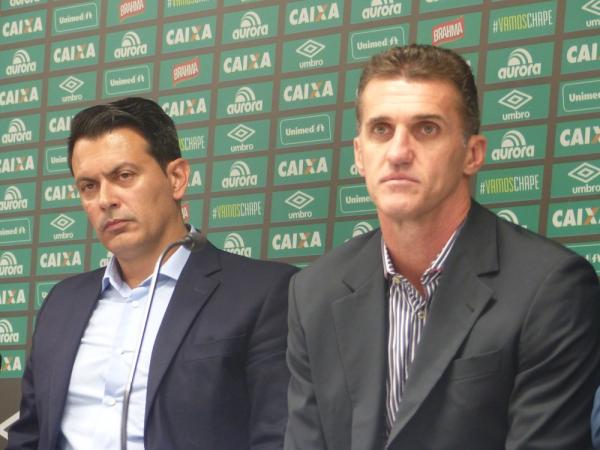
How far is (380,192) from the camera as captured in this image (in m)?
2.81

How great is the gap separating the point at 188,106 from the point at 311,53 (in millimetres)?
574

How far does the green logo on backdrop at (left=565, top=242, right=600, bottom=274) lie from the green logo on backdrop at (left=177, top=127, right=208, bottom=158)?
150 centimetres

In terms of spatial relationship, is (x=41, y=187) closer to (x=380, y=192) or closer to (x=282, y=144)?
(x=282, y=144)

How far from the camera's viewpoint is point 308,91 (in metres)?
4.14

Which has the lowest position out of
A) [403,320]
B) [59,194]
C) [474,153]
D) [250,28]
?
[403,320]

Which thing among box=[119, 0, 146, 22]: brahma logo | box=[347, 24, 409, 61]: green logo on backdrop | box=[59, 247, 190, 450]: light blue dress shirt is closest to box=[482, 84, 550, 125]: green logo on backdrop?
box=[347, 24, 409, 61]: green logo on backdrop

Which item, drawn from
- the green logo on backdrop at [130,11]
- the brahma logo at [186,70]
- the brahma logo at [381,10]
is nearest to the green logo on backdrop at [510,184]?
the brahma logo at [381,10]

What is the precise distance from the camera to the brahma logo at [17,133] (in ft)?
15.6

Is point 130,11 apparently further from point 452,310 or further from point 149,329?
point 452,310

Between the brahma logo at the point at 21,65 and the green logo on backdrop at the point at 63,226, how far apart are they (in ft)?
2.13

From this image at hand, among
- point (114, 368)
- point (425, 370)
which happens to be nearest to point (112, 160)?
point (114, 368)

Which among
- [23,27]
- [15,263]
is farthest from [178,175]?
→ [23,27]

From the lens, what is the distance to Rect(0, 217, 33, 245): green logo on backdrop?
469 cm

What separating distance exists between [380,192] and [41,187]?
2.26 meters
